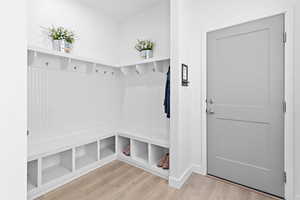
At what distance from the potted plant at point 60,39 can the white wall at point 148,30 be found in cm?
110

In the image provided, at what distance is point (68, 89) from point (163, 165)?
1824 mm

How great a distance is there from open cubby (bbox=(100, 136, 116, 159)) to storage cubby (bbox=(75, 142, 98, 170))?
5.8 inches

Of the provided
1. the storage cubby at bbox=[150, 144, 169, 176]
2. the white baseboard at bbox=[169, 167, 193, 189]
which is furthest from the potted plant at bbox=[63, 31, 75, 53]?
the white baseboard at bbox=[169, 167, 193, 189]

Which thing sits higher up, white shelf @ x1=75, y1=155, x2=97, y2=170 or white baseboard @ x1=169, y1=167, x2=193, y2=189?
white shelf @ x1=75, y1=155, x2=97, y2=170

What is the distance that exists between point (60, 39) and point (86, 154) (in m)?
1.84

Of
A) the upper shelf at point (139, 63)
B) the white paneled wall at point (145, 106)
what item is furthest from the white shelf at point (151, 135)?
the upper shelf at point (139, 63)

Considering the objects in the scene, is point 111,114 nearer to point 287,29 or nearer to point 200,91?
point 200,91

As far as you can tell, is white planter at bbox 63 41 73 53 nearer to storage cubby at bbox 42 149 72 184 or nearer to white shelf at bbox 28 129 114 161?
white shelf at bbox 28 129 114 161

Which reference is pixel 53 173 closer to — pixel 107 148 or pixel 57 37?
pixel 107 148

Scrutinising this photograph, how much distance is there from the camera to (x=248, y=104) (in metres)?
1.89

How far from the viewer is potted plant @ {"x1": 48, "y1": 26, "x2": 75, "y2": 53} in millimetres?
2016

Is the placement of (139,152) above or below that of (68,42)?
below

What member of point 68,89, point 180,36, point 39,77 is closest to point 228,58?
point 180,36

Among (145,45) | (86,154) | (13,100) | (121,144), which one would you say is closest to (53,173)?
(86,154)
